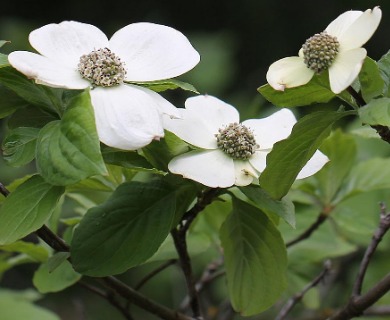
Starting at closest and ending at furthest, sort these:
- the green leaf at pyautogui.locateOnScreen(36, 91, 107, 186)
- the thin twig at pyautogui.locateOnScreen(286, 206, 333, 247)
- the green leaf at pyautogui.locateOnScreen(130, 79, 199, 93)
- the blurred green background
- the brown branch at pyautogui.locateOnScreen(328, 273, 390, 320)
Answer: the green leaf at pyautogui.locateOnScreen(36, 91, 107, 186)
the green leaf at pyautogui.locateOnScreen(130, 79, 199, 93)
the brown branch at pyautogui.locateOnScreen(328, 273, 390, 320)
the thin twig at pyautogui.locateOnScreen(286, 206, 333, 247)
the blurred green background

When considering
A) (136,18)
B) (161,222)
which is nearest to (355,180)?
(161,222)

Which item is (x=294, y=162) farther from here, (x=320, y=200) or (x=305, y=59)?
(x=320, y=200)

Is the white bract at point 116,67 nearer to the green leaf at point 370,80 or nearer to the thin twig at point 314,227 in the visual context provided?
the green leaf at point 370,80

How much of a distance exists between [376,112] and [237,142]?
15cm

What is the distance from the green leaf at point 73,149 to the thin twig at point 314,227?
0.47 m

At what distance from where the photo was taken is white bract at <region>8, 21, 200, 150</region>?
569 millimetres

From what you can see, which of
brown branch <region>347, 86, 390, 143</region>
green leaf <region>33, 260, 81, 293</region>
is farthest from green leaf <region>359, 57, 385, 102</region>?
green leaf <region>33, 260, 81, 293</region>

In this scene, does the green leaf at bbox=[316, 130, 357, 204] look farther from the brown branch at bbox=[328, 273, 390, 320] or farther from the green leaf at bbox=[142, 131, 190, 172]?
the green leaf at bbox=[142, 131, 190, 172]

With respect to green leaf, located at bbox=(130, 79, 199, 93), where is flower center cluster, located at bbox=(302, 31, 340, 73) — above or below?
above

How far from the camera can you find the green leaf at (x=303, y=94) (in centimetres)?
59

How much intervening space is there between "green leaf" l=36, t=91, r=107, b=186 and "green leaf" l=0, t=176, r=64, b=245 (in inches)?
1.7

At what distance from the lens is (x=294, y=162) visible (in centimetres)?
60

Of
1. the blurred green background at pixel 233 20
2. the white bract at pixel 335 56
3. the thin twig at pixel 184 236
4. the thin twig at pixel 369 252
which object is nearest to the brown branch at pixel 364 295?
the thin twig at pixel 369 252

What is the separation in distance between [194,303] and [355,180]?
0.36 meters
